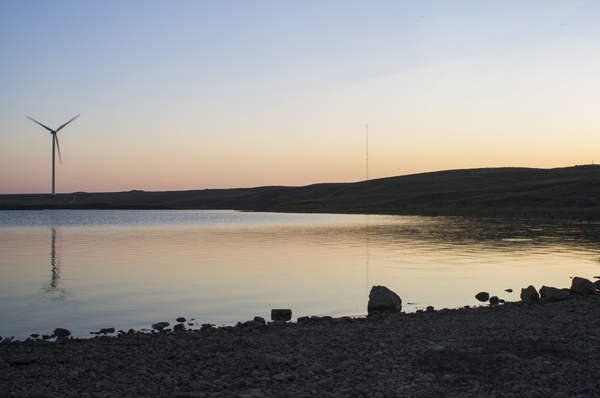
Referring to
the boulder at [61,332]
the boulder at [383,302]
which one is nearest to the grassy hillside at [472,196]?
the boulder at [383,302]

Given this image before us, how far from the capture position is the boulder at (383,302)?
1254 centimetres

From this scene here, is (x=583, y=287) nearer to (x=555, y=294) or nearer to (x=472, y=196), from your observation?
(x=555, y=294)

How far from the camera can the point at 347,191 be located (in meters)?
146

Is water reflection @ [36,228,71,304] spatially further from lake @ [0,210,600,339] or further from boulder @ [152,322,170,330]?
boulder @ [152,322,170,330]

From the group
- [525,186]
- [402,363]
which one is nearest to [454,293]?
[402,363]

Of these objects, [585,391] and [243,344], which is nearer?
[585,391]

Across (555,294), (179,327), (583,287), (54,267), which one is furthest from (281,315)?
(54,267)

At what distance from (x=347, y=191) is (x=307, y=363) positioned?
138326 mm

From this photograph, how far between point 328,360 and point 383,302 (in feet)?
14.5

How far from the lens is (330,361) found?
27.4 feet

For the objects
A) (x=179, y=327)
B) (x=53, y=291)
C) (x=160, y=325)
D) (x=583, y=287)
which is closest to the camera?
(x=179, y=327)

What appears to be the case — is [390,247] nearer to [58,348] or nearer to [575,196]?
[58,348]

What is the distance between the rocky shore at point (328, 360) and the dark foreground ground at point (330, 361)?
2cm

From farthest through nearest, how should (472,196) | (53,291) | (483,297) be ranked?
1. (472,196)
2. (53,291)
3. (483,297)
